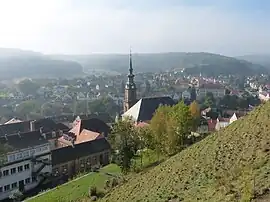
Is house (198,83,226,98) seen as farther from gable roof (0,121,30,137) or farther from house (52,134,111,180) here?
house (52,134,111,180)

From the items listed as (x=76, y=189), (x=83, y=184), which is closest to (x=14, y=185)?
(x=83, y=184)

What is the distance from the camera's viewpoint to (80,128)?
44.1 metres

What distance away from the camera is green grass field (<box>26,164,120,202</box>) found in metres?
23.6

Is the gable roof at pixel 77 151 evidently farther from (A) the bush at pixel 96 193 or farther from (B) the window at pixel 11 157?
(A) the bush at pixel 96 193

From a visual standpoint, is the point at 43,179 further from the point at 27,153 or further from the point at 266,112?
the point at 266,112

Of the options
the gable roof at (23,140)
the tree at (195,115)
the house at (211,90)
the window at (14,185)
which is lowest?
the house at (211,90)

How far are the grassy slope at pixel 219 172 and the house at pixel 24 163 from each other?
1437 centimetres

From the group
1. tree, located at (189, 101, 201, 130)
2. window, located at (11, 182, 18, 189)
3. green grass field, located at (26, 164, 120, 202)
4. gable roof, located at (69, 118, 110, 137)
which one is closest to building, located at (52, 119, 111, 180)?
gable roof, located at (69, 118, 110, 137)

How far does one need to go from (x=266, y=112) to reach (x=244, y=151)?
4451 mm

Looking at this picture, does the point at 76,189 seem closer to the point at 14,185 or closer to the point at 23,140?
the point at 14,185

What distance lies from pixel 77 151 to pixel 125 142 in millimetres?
12370

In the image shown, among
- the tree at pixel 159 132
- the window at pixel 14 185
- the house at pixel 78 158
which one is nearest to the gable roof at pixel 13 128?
the house at pixel 78 158

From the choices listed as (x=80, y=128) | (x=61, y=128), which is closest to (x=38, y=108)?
(x=61, y=128)

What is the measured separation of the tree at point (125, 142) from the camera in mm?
24875
